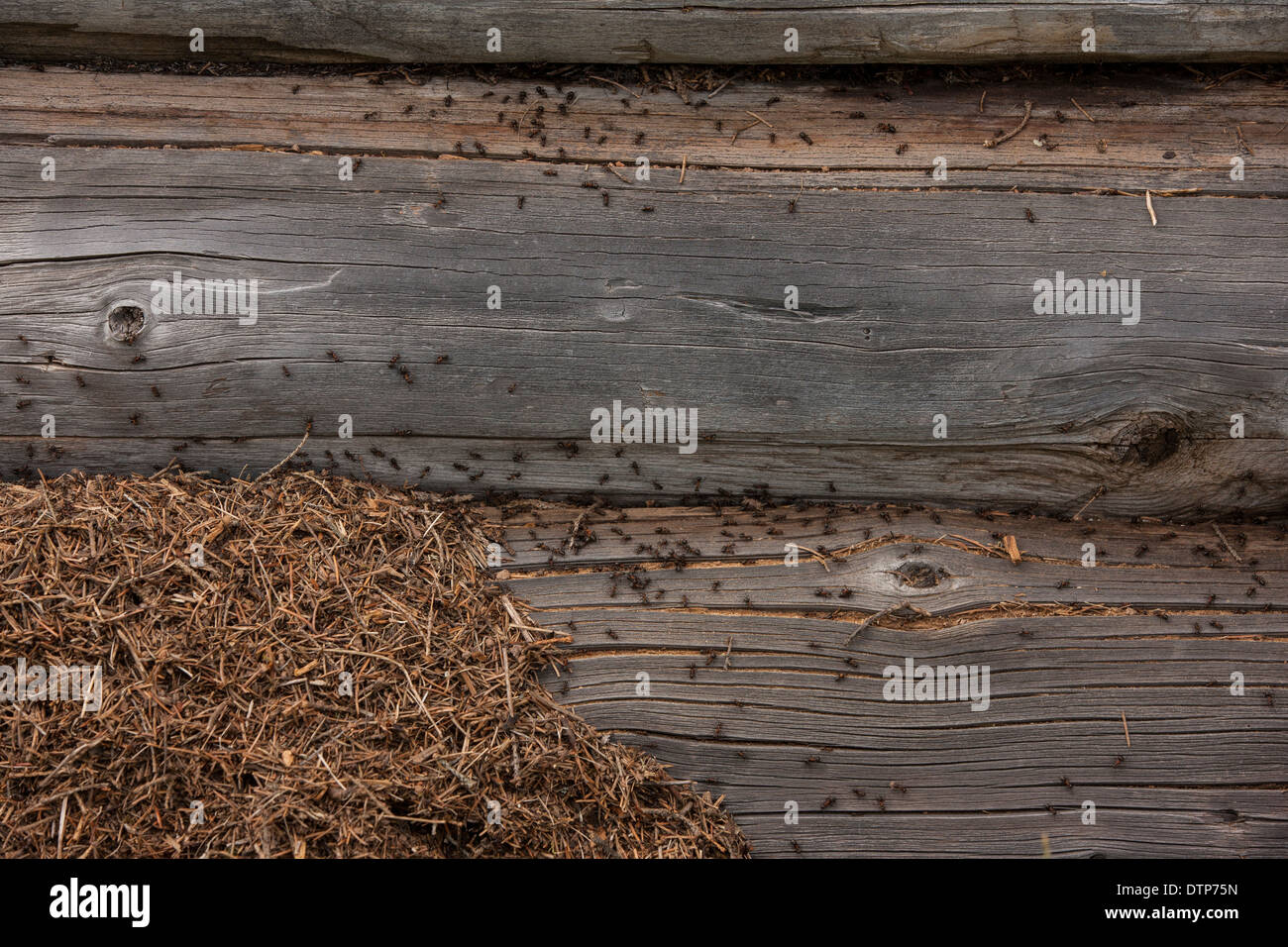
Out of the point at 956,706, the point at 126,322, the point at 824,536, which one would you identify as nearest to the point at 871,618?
the point at 824,536

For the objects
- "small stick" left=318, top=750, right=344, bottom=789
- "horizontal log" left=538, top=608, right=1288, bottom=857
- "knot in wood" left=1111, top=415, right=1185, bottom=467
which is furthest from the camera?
"knot in wood" left=1111, top=415, right=1185, bottom=467

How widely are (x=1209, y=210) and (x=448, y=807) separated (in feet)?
17.2

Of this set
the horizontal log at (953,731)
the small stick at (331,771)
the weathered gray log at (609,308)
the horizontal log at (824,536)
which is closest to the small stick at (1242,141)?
the weathered gray log at (609,308)

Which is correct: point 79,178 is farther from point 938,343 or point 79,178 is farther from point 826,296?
point 938,343

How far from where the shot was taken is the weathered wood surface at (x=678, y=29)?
441 centimetres

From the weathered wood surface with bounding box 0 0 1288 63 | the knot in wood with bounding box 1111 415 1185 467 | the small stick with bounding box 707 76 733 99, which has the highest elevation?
the weathered wood surface with bounding box 0 0 1288 63

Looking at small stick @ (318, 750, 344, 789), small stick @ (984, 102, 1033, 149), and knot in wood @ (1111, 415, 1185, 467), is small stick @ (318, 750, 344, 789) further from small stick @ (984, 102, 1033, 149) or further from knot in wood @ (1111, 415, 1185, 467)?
small stick @ (984, 102, 1033, 149)

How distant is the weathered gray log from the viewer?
448 centimetres

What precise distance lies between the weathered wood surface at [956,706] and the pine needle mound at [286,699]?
0.85ft

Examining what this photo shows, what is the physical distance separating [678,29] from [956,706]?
13.2ft

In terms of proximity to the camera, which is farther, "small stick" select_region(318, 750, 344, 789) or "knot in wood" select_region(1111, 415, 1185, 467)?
"knot in wood" select_region(1111, 415, 1185, 467)

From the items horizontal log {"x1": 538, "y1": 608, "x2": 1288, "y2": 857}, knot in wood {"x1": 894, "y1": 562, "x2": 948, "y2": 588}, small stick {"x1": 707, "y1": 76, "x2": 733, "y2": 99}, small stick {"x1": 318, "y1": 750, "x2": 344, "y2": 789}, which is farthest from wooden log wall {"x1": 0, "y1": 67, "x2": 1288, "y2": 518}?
small stick {"x1": 318, "y1": 750, "x2": 344, "y2": 789}

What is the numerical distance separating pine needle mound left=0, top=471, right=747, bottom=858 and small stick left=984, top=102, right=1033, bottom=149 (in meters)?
3.71

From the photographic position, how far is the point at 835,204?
4.52 m
